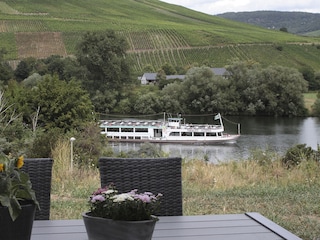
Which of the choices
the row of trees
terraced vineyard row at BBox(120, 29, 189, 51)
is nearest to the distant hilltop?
terraced vineyard row at BBox(120, 29, 189, 51)

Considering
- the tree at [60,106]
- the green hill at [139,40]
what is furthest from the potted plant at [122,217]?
A: the green hill at [139,40]

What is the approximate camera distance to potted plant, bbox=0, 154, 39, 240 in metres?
1.28

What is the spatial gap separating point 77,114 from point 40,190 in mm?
17153

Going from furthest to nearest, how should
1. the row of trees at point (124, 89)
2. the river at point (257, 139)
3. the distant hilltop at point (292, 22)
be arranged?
the distant hilltop at point (292, 22) → the river at point (257, 139) → the row of trees at point (124, 89)

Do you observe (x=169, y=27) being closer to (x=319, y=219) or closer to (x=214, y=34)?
(x=214, y=34)

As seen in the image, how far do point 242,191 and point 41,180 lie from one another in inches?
113

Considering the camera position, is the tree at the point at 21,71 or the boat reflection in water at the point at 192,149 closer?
the boat reflection in water at the point at 192,149

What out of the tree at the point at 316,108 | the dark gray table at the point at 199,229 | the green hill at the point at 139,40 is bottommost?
the tree at the point at 316,108

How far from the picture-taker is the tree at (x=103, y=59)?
43.1m

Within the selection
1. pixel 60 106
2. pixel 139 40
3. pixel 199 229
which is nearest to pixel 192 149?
pixel 60 106

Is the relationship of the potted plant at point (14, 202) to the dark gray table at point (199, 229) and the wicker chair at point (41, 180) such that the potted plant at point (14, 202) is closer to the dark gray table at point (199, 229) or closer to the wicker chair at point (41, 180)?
the dark gray table at point (199, 229)

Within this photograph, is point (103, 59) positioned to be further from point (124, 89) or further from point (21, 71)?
point (21, 71)

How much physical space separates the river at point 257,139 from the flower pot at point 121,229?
16.5 m

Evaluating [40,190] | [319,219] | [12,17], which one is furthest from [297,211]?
[12,17]
